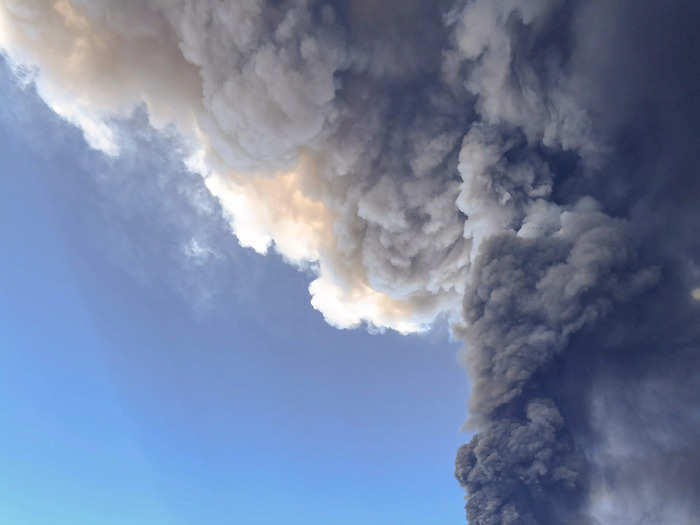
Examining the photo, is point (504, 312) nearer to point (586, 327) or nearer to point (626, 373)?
point (586, 327)

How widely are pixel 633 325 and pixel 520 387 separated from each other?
737 centimetres

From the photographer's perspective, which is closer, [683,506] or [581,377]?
[683,506]

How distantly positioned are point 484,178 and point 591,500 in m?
20.0

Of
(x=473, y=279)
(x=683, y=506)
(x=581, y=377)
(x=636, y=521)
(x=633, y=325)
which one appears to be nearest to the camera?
(x=683, y=506)

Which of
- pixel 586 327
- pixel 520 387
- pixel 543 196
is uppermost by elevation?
pixel 543 196

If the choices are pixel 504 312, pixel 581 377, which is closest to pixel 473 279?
pixel 504 312

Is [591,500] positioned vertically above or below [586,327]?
below

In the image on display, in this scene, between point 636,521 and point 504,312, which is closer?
point 636,521

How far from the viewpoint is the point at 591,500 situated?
990 inches

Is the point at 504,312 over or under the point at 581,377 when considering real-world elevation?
over

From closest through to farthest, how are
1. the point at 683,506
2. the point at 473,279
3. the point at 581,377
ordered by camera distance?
the point at 683,506 < the point at 581,377 < the point at 473,279

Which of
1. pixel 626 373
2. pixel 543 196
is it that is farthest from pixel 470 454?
pixel 543 196

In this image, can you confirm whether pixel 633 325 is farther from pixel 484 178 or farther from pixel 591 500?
pixel 484 178

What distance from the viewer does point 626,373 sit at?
26.6 m
